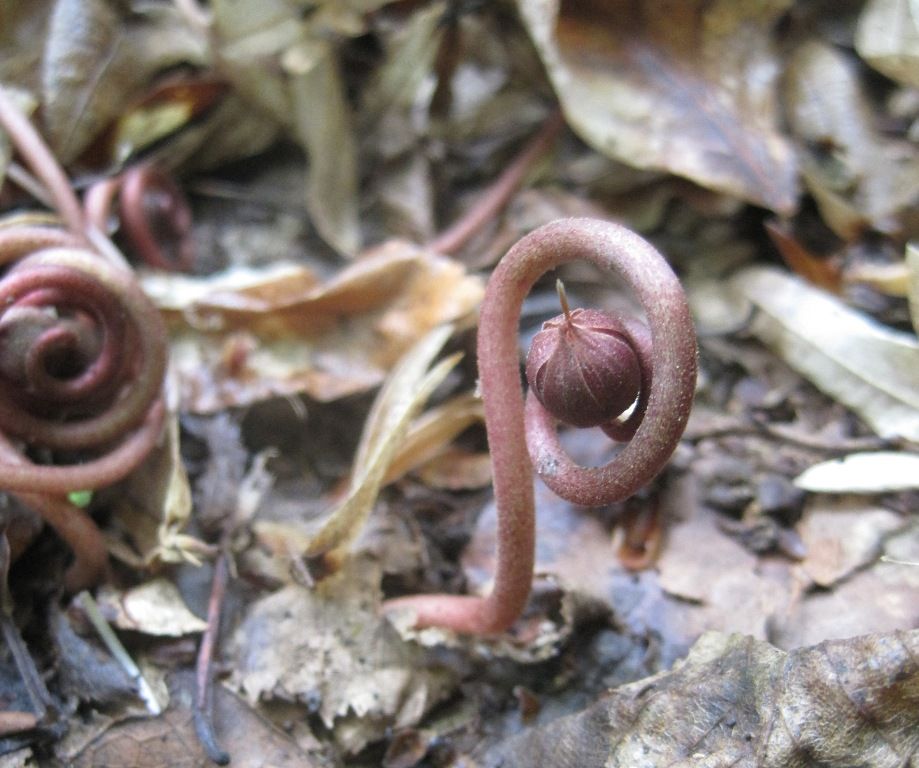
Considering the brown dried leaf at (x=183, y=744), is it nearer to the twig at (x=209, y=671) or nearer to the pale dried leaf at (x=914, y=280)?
the twig at (x=209, y=671)

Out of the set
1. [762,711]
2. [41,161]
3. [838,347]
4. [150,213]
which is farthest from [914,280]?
[41,161]

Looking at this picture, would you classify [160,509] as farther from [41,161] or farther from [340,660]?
[41,161]

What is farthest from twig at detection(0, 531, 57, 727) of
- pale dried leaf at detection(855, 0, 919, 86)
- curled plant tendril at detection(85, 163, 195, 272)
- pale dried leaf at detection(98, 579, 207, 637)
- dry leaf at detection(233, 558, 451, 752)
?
pale dried leaf at detection(855, 0, 919, 86)

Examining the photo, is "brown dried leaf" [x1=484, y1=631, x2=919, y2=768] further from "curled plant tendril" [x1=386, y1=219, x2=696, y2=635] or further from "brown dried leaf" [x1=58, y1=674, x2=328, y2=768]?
"brown dried leaf" [x1=58, y1=674, x2=328, y2=768]

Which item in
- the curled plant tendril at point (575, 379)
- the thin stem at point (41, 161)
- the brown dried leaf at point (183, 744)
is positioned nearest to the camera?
the curled plant tendril at point (575, 379)

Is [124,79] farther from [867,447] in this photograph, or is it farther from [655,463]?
[867,447]

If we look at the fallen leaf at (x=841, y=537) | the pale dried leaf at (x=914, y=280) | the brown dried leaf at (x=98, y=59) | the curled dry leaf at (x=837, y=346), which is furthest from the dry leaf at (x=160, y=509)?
the pale dried leaf at (x=914, y=280)

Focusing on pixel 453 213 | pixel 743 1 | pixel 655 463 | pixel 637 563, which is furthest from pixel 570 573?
pixel 743 1
